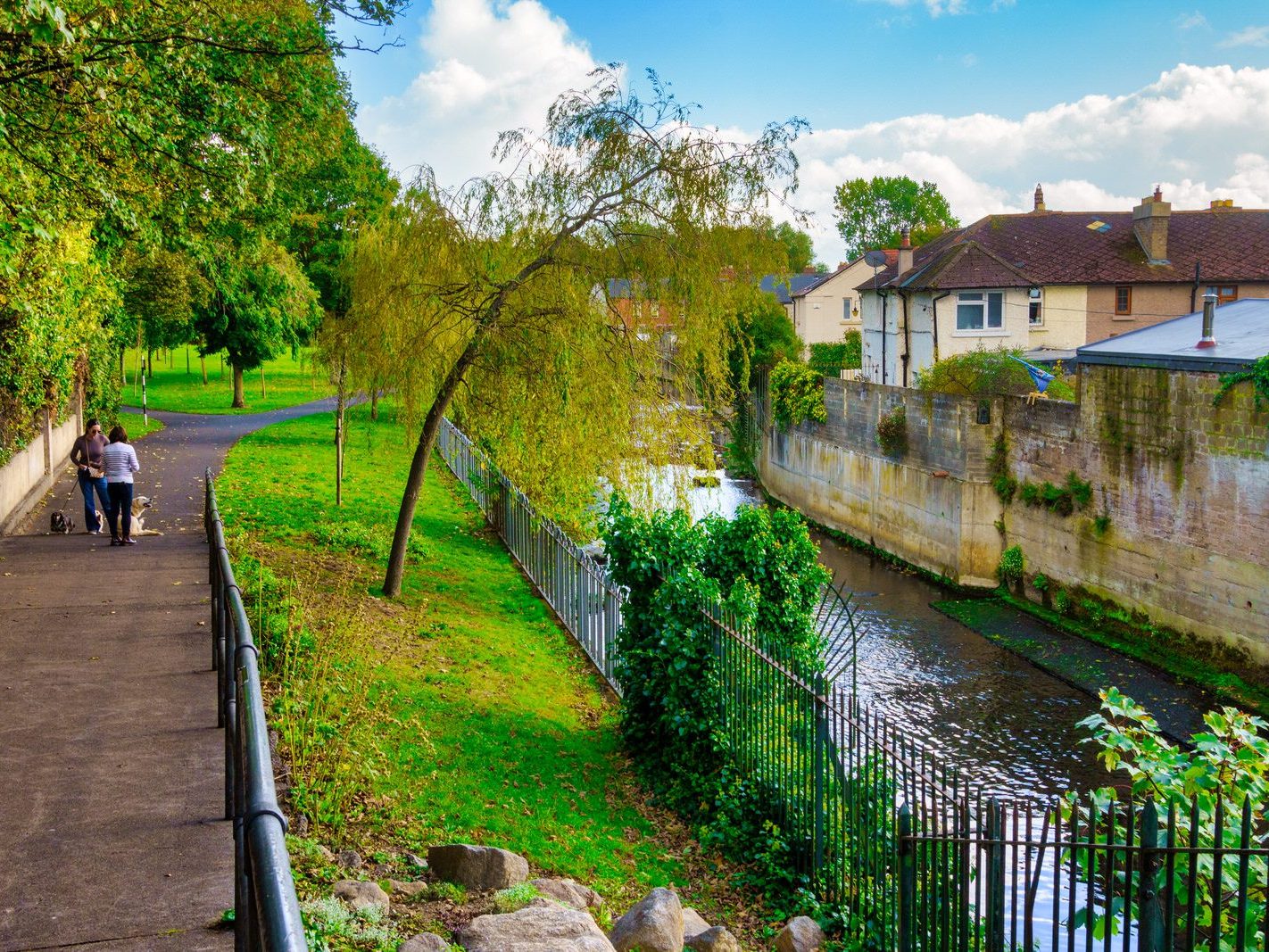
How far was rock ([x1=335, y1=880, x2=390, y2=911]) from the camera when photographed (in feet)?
20.3

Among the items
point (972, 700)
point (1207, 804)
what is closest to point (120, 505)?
point (972, 700)

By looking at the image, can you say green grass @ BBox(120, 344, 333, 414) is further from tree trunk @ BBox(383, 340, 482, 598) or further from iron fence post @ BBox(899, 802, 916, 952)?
iron fence post @ BBox(899, 802, 916, 952)

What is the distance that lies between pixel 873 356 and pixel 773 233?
116 feet

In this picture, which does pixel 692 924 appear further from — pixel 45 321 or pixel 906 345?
pixel 906 345

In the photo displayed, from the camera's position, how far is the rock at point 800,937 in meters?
7.96

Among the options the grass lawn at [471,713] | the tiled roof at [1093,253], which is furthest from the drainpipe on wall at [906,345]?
the grass lawn at [471,713]

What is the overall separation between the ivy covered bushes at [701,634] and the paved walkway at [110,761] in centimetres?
433

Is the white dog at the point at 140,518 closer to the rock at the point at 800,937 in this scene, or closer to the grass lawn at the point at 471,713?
the grass lawn at the point at 471,713

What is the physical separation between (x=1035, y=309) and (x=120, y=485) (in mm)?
35038

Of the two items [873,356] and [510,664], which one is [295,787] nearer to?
[510,664]

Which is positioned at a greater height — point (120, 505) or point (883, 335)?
point (883, 335)

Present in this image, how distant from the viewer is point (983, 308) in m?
42.5

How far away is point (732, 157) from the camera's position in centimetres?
1529

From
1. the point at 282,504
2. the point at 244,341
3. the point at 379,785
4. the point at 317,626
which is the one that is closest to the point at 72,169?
the point at 317,626
